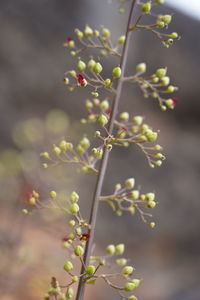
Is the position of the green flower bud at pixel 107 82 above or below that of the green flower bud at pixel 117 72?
below

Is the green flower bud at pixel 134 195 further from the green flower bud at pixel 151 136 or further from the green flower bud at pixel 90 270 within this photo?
the green flower bud at pixel 90 270

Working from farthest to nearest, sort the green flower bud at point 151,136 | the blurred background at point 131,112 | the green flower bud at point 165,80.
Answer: the blurred background at point 131,112, the green flower bud at point 165,80, the green flower bud at point 151,136

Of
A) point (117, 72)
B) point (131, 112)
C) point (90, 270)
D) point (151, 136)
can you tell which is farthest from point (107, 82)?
point (131, 112)

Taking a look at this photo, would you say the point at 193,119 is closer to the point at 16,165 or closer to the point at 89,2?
the point at 89,2

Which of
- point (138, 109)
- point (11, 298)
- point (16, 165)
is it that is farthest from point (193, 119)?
point (11, 298)

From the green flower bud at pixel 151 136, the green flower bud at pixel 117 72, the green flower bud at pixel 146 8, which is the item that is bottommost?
the green flower bud at pixel 151 136

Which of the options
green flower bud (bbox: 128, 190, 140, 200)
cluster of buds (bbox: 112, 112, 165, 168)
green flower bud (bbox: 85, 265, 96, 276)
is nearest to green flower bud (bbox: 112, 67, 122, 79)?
cluster of buds (bbox: 112, 112, 165, 168)

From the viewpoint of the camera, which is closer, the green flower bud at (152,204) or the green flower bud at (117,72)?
the green flower bud at (117,72)

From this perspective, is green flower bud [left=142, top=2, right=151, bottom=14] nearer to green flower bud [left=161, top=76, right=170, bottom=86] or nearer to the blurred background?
green flower bud [left=161, top=76, right=170, bottom=86]

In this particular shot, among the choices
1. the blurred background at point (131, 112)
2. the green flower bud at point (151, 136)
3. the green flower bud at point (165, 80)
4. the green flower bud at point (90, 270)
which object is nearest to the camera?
the green flower bud at point (90, 270)

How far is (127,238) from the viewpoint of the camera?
9.09 metres

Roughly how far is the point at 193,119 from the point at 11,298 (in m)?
5.99

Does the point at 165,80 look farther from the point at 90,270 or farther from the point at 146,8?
the point at 90,270

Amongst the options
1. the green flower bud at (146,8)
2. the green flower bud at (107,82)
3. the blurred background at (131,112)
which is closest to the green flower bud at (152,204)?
the green flower bud at (107,82)
